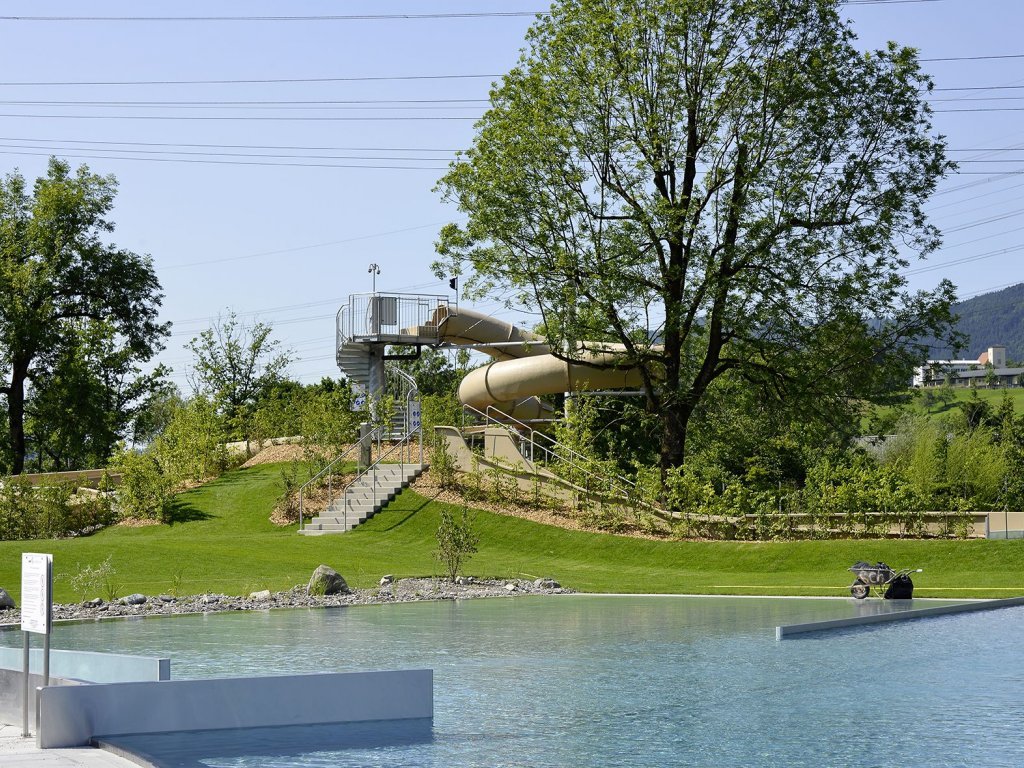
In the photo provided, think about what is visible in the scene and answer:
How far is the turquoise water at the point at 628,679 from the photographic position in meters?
8.97

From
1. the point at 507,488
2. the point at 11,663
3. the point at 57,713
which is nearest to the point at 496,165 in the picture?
the point at 507,488

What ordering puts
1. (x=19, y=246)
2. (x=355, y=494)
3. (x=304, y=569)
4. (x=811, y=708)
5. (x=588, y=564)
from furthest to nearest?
1. (x=19, y=246)
2. (x=355, y=494)
3. (x=588, y=564)
4. (x=304, y=569)
5. (x=811, y=708)

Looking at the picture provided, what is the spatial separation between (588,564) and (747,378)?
343 inches

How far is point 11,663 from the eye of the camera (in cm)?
1097

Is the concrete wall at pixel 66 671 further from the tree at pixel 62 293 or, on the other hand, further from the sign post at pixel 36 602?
the tree at pixel 62 293

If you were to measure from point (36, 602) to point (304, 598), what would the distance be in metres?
12.0

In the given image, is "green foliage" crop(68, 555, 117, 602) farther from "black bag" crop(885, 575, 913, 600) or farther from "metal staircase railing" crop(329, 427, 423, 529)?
"black bag" crop(885, 575, 913, 600)

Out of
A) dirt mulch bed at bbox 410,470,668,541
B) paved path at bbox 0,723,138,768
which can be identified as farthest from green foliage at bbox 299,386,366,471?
paved path at bbox 0,723,138,768

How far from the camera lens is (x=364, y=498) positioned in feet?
115

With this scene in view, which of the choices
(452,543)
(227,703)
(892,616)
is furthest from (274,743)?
(452,543)

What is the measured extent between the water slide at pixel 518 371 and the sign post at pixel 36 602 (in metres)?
25.2

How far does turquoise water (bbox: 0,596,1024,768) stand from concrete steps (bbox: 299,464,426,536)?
1353 cm

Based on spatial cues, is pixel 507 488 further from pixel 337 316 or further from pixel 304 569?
pixel 337 316

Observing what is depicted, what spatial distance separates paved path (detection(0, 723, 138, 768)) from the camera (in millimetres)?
7707
